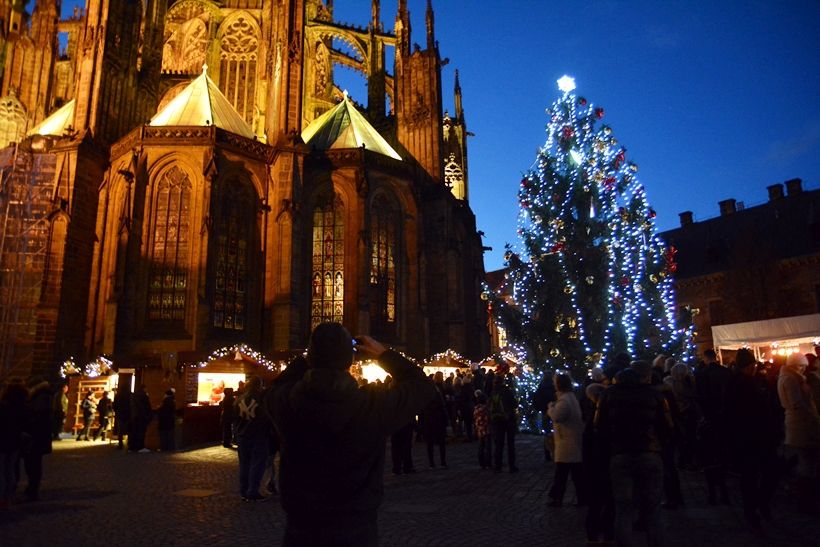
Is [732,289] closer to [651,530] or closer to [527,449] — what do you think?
[527,449]

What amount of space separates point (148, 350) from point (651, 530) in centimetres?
2039

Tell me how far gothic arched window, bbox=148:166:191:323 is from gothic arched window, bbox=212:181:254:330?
3.93 feet

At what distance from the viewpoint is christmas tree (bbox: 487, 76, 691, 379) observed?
16.5 metres

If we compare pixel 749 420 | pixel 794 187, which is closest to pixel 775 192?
pixel 794 187

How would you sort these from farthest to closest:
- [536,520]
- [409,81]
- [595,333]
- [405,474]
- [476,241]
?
[476,241] < [409,81] < [595,333] < [405,474] < [536,520]

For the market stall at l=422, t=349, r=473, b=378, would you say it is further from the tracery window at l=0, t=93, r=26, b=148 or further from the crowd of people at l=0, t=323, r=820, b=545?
the tracery window at l=0, t=93, r=26, b=148

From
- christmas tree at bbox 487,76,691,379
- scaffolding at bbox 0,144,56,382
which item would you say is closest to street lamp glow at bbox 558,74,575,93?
christmas tree at bbox 487,76,691,379

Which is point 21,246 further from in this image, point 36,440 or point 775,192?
point 775,192

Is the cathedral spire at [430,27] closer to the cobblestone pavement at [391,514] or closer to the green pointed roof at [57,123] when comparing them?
the green pointed roof at [57,123]

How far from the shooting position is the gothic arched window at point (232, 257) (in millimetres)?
22828

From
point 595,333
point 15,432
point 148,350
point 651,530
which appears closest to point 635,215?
point 595,333

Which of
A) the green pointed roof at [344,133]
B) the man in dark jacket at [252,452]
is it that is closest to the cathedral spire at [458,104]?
the green pointed roof at [344,133]

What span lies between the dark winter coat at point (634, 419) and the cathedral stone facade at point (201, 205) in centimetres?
1615

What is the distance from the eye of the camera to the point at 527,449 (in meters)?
13.6
